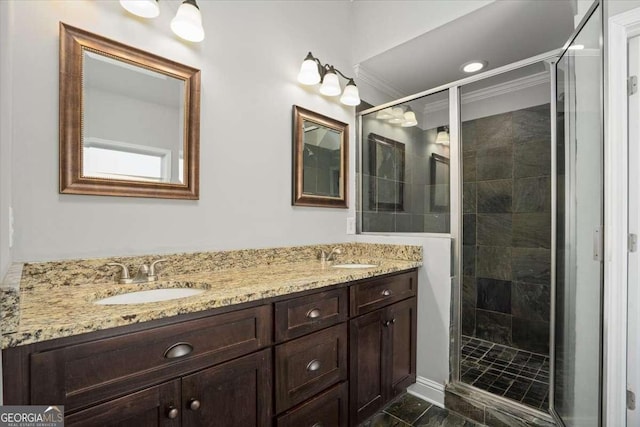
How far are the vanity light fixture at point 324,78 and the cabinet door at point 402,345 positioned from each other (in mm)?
Answer: 1468

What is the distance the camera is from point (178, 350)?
0.92m

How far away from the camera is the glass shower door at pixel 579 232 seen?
4.44 ft

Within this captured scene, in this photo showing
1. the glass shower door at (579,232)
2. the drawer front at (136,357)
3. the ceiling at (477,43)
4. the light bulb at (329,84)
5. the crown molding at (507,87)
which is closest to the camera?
the drawer front at (136,357)

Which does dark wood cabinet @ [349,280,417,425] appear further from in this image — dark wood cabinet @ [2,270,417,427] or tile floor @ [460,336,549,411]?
tile floor @ [460,336,549,411]

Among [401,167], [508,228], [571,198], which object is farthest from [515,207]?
[571,198]

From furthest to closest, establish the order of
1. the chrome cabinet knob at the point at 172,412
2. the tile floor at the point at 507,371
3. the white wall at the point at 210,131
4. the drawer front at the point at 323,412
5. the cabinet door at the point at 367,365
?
the tile floor at the point at 507,371 → the cabinet door at the point at 367,365 → the drawer front at the point at 323,412 → the white wall at the point at 210,131 → the chrome cabinet knob at the point at 172,412

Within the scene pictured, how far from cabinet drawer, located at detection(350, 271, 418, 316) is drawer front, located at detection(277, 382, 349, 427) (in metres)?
0.38

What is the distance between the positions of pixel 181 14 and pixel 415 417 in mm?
2461

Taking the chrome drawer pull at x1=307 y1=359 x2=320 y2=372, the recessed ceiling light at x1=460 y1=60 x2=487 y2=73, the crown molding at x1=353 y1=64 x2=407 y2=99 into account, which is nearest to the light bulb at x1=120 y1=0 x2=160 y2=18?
the crown molding at x1=353 y1=64 x2=407 y2=99

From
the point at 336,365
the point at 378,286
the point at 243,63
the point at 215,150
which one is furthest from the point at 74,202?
the point at 378,286

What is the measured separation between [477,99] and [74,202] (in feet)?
10.2

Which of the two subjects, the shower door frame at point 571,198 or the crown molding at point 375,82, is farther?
the crown molding at point 375,82

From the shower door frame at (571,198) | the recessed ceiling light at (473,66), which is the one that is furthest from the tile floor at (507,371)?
the recessed ceiling light at (473,66)

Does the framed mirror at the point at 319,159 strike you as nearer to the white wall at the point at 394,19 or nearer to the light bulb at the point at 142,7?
the white wall at the point at 394,19
